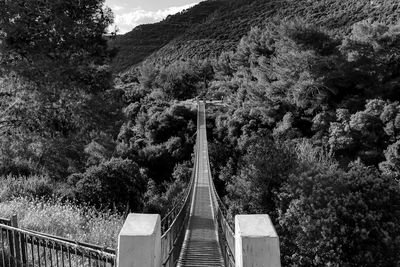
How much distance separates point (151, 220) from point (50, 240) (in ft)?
4.12

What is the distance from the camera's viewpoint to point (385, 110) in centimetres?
1756

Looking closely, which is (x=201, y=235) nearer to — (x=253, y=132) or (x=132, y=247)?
(x=132, y=247)

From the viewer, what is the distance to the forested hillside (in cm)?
7425

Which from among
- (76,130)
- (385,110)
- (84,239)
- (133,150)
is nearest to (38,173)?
(76,130)

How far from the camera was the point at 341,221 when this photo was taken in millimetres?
10859

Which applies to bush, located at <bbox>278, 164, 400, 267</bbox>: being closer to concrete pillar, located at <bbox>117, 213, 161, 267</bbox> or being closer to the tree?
the tree

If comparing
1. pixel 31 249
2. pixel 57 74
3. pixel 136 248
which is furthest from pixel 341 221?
pixel 136 248

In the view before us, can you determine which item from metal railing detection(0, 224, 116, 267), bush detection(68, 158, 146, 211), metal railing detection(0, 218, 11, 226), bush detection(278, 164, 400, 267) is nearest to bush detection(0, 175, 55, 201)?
bush detection(68, 158, 146, 211)

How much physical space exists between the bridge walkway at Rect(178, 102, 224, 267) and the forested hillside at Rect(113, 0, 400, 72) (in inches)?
2053

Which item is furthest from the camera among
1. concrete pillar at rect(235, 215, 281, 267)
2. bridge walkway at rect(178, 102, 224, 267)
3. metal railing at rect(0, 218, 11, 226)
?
bridge walkway at rect(178, 102, 224, 267)

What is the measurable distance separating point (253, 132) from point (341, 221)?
51.9 feet

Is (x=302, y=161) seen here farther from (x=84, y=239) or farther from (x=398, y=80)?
(x=84, y=239)

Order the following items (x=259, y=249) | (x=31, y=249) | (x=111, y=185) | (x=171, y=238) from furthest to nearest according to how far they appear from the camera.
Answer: (x=111, y=185), (x=171, y=238), (x=31, y=249), (x=259, y=249)

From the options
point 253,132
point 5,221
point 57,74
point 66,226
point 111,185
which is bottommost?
point 111,185
